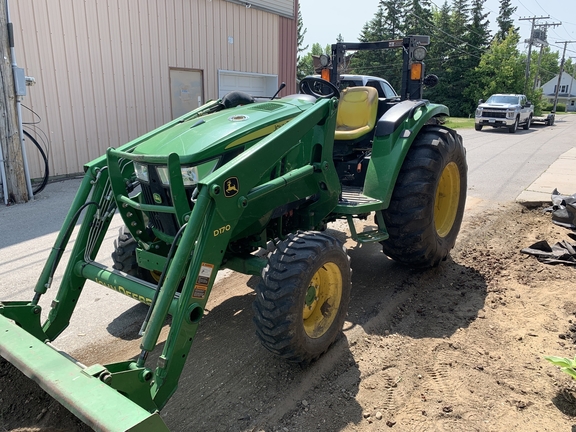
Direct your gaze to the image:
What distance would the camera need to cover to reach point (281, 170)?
10.4 feet

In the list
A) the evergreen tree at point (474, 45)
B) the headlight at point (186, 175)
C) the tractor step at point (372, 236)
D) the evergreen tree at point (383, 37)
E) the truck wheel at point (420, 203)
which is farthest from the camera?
the evergreen tree at point (383, 37)

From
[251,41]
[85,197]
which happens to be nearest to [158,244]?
[85,197]

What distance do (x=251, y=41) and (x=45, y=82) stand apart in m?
5.84

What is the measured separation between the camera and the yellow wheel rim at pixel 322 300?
300 centimetres

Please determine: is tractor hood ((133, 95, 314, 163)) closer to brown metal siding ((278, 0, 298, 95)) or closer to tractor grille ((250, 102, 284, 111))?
tractor grille ((250, 102, 284, 111))

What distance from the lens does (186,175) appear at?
9.23 feet

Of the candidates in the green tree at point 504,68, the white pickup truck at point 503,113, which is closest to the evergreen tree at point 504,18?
the green tree at point 504,68

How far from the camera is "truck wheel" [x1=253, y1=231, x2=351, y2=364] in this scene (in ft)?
8.64

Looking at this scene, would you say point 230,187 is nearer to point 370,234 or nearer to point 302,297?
point 302,297

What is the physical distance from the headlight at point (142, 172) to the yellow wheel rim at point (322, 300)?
120 cm

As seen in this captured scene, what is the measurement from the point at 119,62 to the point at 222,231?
333 inches

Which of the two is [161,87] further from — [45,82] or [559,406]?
[559,406]

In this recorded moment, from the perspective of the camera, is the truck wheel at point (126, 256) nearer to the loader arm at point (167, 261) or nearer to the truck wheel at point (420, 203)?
the loader arm at point (167, 261)

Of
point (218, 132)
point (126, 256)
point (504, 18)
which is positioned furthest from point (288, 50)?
point (504, 18)
